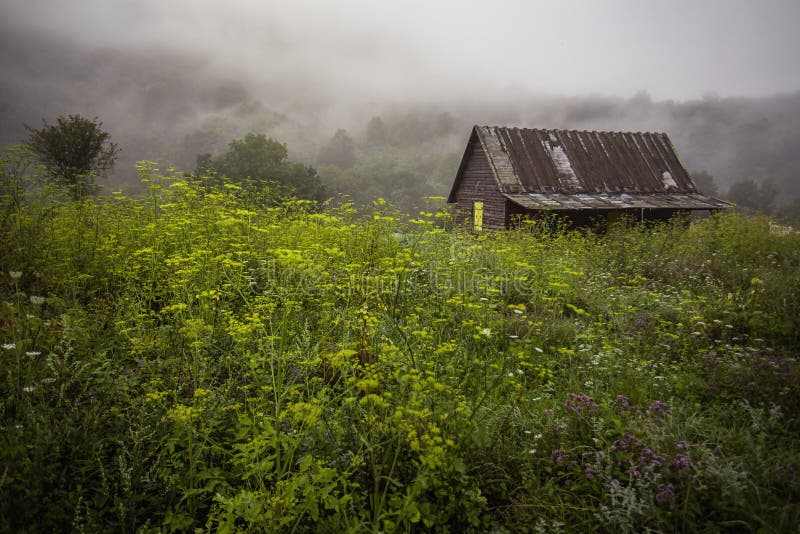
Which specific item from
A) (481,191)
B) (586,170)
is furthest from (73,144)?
(586,170)

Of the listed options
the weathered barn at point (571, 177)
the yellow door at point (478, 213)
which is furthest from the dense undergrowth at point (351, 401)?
the yellow door at point (478, 213)

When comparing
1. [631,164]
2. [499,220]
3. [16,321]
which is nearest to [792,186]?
[631,164]

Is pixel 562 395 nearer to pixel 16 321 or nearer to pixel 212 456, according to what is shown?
pixel 212 456

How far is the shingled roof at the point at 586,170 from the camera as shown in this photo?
16.1 metres

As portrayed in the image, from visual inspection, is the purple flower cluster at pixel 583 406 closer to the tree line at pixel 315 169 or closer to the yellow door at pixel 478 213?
the tree line at pixel 315 169

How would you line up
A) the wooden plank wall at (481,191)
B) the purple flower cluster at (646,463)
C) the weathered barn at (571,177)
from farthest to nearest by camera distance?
1. the wooden plank wall at (481,191)
2. the weathered barn at (571,177)
3. the purple flower cluster at (646,463)

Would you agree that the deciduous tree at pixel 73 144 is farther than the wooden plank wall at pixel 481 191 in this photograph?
Yes

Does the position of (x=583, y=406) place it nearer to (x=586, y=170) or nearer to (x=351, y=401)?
(x=351, y=401)

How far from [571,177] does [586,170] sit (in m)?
1.23

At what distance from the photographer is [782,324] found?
4926mm

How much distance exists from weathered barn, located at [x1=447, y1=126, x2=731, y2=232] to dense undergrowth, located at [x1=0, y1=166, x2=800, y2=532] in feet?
33.7

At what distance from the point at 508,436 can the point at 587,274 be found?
666 centimetres

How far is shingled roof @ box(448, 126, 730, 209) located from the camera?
16.1 metres

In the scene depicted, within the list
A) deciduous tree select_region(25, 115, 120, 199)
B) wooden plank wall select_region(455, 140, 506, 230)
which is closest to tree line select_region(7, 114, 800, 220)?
deciduous tree select_region(25, 115, 120, 199)
